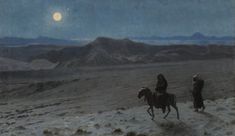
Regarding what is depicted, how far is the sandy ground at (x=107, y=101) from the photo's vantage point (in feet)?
38.1

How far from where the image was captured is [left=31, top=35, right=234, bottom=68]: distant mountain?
1452cm

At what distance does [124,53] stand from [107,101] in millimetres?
1711

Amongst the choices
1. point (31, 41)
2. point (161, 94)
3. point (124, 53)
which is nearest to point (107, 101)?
point (124, 53)

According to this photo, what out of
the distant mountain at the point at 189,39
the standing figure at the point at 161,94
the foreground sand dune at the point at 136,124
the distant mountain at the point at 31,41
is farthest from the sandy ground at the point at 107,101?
the distant mountain at the point at 31,41

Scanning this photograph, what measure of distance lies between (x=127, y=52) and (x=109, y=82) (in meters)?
1.39

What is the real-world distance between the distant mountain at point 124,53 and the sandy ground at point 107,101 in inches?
9.4

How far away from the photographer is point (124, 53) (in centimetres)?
1504

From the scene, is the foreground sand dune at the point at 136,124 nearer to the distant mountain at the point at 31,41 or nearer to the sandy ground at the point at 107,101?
the sandy ground at the point at 107,101

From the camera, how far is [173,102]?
1183 centimetres

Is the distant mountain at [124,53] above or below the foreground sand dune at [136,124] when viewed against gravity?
above

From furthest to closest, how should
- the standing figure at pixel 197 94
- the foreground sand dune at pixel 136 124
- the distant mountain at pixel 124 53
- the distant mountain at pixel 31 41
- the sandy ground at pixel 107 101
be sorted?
the distant mountain at pixel 124 53
the distant mountain at pixel 31 41
the standing figure at pixel 197 94
the sandy ground at pixel 107 101
the foreground sand dune at pixel 136 124

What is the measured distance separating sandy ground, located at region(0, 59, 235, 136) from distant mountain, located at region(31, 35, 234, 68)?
24 cm

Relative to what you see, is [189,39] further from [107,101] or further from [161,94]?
[161,94]

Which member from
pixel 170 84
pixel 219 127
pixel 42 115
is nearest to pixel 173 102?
pixel 219 127
